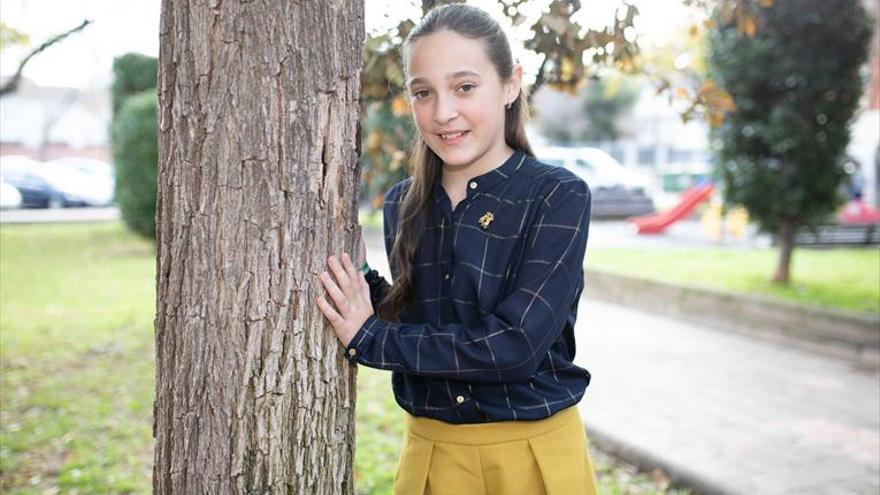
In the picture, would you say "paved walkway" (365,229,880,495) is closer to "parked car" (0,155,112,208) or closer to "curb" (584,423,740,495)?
"curb" (584,423,740,495)

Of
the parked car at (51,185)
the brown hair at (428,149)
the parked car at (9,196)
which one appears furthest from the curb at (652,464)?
the parked car at (51,185)

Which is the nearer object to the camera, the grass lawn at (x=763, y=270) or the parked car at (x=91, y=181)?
the grass lawn at (x=763, y=270)

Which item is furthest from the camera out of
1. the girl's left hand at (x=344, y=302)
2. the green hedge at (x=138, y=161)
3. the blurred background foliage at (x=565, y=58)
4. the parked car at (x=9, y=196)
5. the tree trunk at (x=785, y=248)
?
the parked car at (x=9, y=196)

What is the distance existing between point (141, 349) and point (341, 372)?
219 inches

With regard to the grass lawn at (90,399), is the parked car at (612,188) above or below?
above

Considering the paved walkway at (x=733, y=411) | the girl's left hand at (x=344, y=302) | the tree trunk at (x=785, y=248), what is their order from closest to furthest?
the girl's left hand at (x=344, y=302), the paved walkway at (x=733, y=411), the tree trunk at (x=785, y=248)

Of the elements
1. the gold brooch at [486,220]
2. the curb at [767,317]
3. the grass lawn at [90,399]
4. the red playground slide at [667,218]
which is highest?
the gold brooch at [486,220]

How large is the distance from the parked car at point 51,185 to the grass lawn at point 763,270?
1925 cm

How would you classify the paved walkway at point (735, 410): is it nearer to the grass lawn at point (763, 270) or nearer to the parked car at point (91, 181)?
the grass lawn at point (763, 270)

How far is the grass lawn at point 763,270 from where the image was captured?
25.6 ft

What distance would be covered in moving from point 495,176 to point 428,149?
0.21 metres

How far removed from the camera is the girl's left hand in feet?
6.28

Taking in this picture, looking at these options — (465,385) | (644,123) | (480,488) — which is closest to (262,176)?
(465,385)

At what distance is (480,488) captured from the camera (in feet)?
6.57
